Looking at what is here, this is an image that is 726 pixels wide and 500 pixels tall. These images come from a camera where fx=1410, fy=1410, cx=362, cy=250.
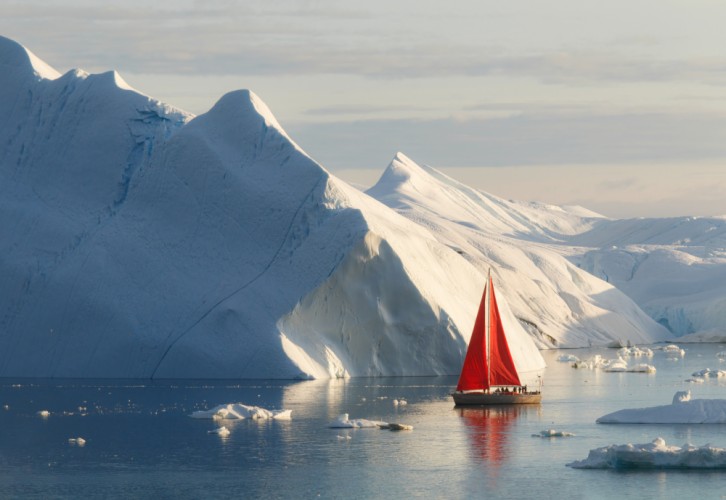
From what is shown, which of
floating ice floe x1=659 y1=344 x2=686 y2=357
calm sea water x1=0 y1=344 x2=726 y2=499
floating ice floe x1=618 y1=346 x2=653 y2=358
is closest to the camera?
calm sea water x1=0 y1=344 x2=726 y2=499

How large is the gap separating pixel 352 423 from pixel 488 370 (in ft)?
34.1

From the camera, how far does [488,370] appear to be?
5422 centimetres

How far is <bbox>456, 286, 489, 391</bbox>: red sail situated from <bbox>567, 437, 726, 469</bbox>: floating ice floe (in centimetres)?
1638

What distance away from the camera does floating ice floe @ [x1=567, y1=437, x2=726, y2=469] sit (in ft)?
120

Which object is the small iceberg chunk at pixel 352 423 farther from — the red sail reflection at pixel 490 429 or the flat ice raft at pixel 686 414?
the flat ice raft at pixel 686 414

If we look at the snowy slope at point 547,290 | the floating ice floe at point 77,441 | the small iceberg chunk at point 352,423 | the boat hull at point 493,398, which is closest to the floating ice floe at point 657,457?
the small iceberg chunk at point 352,423

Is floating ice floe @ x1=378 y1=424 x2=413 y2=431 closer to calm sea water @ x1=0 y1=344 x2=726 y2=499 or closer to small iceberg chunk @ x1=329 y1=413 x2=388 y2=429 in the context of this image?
small iceberg chunk @ x1=329 y1=413 x2=388 y2=429

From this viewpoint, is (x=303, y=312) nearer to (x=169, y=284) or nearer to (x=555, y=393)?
(x=169, y=284)

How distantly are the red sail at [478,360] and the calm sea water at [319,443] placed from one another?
4.86ft

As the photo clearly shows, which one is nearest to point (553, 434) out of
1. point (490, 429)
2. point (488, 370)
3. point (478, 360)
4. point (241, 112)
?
Result: point (490, 429)

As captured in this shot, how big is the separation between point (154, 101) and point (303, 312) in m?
16.3

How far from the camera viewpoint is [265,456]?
3944cm

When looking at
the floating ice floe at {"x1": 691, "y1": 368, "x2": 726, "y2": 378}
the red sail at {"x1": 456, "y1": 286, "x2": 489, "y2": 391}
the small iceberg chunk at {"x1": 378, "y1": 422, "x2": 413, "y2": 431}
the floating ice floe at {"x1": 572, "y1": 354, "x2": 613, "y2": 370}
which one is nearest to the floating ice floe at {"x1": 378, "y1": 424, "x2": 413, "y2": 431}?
the small iceberg chunk at {"x1": 378, "y1": 422, "x2": 413, "y2": 431}

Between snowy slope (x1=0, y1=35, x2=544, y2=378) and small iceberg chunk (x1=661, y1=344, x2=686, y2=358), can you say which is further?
small iceberg chunk (x1=661, y1=344, x2=686, y2=358)
